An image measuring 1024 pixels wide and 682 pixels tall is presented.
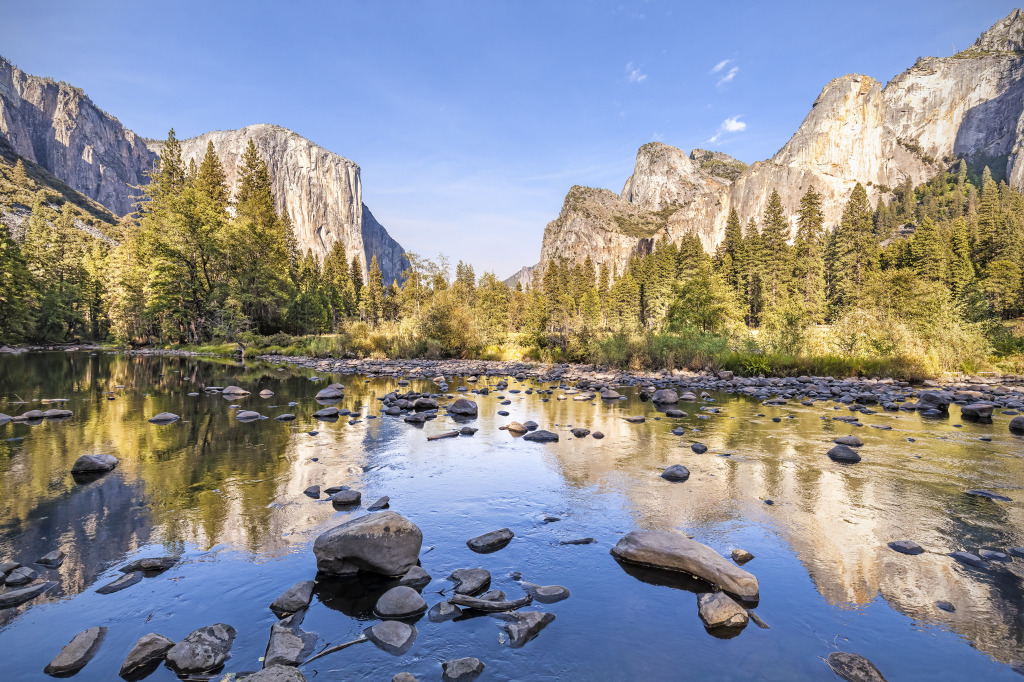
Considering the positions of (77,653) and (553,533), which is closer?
(77,653)

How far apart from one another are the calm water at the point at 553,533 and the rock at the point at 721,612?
0.10 m

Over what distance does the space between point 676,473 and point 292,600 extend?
6332mm

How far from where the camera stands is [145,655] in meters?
3.35

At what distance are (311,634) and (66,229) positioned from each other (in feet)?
257

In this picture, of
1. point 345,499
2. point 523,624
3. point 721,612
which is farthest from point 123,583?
point 721,612

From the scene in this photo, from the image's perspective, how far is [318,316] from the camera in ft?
190

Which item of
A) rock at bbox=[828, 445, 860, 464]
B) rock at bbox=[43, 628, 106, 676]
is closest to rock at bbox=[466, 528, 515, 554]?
rock at bbox=[43, 628, 106, 676]

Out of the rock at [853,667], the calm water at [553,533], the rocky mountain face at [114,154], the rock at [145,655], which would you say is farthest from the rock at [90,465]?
the rocky mountain face at [114,154]

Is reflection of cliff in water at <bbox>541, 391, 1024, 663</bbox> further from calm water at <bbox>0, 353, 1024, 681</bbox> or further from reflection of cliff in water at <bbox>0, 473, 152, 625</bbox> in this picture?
reflection of cliff in water at <bbox>0, 473, 152, 625</bbox>

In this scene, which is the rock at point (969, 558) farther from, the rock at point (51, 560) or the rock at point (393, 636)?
the rock at point (51, 560)

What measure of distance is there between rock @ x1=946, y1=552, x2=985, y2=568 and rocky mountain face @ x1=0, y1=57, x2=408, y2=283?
18673 centimetres

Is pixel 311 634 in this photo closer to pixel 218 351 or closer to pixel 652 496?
pixel 652 496

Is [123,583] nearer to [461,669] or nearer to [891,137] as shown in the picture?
[461,669]

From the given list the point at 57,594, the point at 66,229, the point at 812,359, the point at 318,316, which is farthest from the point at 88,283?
the point at 812,359
